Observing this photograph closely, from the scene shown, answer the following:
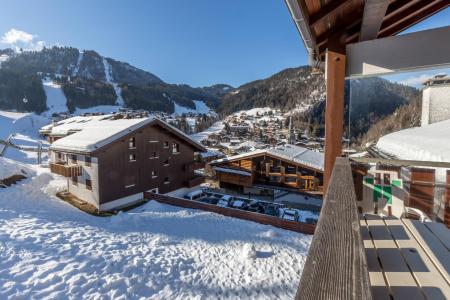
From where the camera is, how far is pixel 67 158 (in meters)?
14.9

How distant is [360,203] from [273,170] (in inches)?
614

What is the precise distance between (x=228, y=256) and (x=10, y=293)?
4.46m

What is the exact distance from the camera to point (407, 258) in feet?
5.50

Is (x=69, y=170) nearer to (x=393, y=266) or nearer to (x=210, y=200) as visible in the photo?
(x=210, y=200)

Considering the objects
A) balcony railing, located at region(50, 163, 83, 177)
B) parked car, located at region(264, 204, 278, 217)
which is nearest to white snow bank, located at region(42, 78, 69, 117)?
balcony railing, located at region(50, 163, 83, 177)

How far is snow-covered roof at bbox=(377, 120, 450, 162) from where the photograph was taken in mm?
3894

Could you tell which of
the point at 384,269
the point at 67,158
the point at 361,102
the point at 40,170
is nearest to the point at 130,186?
the point at 67,158

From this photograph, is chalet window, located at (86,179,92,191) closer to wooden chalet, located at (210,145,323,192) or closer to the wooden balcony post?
wooden chalet, located at (210,145,323,192)

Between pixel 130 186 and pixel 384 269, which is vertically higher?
pixel 384 269

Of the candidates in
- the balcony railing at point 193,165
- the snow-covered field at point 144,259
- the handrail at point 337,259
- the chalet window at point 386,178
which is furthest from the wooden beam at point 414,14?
the balcony railing at point 193,165

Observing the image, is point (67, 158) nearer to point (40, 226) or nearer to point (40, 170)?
point (40, 170)

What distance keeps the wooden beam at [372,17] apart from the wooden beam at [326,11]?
0.88ft

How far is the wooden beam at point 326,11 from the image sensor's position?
257 cm

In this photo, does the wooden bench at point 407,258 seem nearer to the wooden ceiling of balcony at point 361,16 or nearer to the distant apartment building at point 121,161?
the wooden ceiling of balcony at point 361,16
